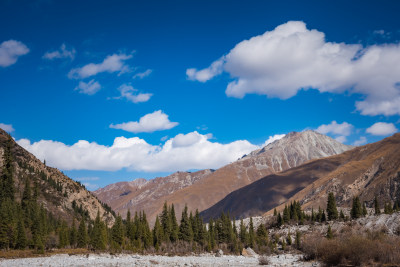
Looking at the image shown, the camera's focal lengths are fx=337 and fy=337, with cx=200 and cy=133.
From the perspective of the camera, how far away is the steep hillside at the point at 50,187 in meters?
144

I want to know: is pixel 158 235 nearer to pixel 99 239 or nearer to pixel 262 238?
pixel 99 239

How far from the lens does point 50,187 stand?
158 metres

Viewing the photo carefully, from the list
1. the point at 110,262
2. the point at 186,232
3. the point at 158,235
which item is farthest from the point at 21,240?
the point at 186,232

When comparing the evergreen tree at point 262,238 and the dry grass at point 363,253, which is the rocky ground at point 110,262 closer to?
the dry grass at point 363,253

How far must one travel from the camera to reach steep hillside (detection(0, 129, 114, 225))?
14400 cm

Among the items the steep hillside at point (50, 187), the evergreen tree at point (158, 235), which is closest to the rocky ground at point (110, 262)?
the evergreen tree at point (158, 235)

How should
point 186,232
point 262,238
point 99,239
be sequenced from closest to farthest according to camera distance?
point 99,239
point 186,232
point 262,238

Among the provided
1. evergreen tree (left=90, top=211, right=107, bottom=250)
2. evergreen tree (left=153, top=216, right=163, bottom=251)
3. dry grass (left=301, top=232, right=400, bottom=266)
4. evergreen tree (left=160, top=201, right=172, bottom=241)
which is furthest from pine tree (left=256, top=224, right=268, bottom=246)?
dry grass (left=301, top=232, right=400, bottom=266)

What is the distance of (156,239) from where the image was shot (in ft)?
331

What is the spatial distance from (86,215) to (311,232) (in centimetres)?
10838

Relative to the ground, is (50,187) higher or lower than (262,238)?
higher

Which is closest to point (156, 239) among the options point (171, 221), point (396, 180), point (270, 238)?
point (171, 221)

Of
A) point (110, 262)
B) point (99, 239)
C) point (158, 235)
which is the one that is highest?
point (99, 239)

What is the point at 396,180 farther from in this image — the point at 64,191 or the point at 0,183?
the point at 0,183
